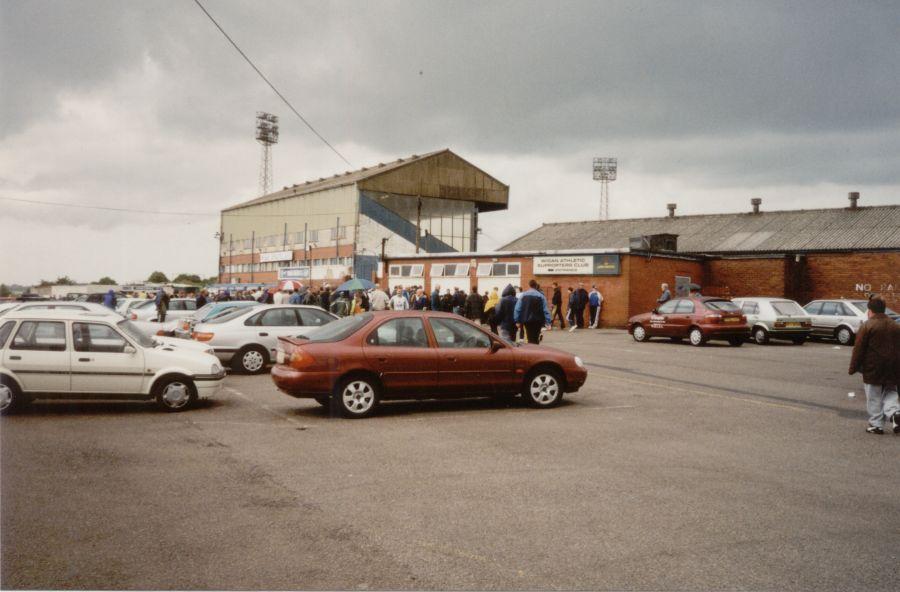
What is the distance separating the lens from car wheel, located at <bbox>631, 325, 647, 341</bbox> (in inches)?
959

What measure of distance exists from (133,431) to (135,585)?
516cm

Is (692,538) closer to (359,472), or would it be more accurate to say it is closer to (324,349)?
(359,472)

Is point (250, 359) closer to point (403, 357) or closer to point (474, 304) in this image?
point (403, 357)

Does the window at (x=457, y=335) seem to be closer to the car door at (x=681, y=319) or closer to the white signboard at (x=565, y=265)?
the car door at (x=681, y=319)

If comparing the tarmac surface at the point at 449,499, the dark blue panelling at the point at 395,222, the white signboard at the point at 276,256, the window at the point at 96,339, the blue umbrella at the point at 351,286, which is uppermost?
the dark blue panelling at the point at 395,222

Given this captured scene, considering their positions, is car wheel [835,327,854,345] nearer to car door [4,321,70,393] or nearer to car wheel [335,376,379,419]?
car wheel [335,376,379,419]

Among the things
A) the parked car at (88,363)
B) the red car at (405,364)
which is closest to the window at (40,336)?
the parked car at (88,363)

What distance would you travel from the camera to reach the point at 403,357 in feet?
32.9

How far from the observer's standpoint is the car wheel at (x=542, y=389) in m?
10.9

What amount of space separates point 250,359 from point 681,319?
13.9 m

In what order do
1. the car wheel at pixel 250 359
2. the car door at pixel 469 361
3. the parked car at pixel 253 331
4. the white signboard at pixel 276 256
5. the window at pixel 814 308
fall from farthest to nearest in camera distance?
the white signboard at pixel 276 256
the window at pixel 814 308
the car wheel at pixel 250 359
the parked car at pixel 253 331
the car door at pixel 469 361

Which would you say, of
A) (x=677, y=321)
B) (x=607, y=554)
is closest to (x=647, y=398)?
(x=607, y=554)

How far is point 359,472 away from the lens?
6781mm

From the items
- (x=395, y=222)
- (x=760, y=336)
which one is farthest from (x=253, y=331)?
(x=395, y=222)
